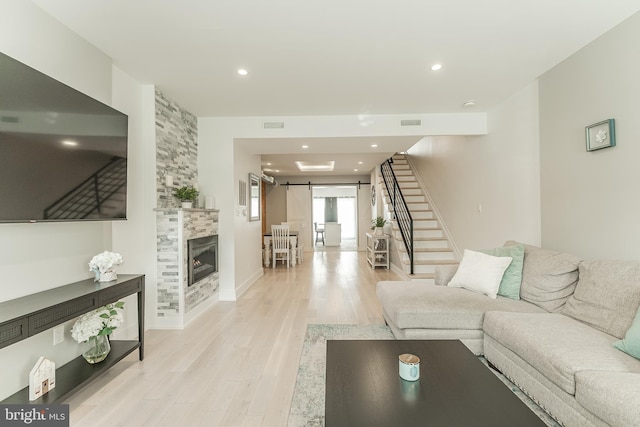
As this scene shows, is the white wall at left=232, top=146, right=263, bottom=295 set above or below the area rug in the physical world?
above

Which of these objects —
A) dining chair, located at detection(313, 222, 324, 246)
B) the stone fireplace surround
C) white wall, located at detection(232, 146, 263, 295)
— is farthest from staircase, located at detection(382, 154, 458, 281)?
dining chair, located at detection(313, 222, 324, 246)

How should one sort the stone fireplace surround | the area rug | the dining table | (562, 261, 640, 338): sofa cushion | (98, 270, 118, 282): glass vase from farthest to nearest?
Answer: 1. the dining table
2. the stone fireplace surround
3. (98, 270, 118, 282): glass vase
4. (562, 261, 640, 338): sofa cushion
5. the area rug

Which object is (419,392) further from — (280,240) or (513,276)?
(280,240)

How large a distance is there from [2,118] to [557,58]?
167 inches

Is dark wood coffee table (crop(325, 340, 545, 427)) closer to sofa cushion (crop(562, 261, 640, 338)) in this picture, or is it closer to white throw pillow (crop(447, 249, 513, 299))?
sofa cushion (crop(562, 261, 640, 338))

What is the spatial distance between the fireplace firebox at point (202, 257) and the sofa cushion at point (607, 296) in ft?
11.9

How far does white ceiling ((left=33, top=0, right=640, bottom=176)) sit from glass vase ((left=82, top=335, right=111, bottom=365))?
2.36 metres

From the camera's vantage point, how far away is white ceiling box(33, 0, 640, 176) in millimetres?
2150

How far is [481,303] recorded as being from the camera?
2691 mm

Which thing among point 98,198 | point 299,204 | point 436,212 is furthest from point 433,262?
point 299,204

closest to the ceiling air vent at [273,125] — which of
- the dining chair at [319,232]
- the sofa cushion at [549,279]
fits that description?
the sofa cushion at [549,279]

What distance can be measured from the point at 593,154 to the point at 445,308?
6.11ft

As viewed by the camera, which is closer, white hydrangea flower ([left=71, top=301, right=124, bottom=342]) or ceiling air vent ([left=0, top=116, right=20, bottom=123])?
ceiling air vent ([left=0, top=116, right=20, bottom=123])

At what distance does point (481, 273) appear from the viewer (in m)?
3.00
